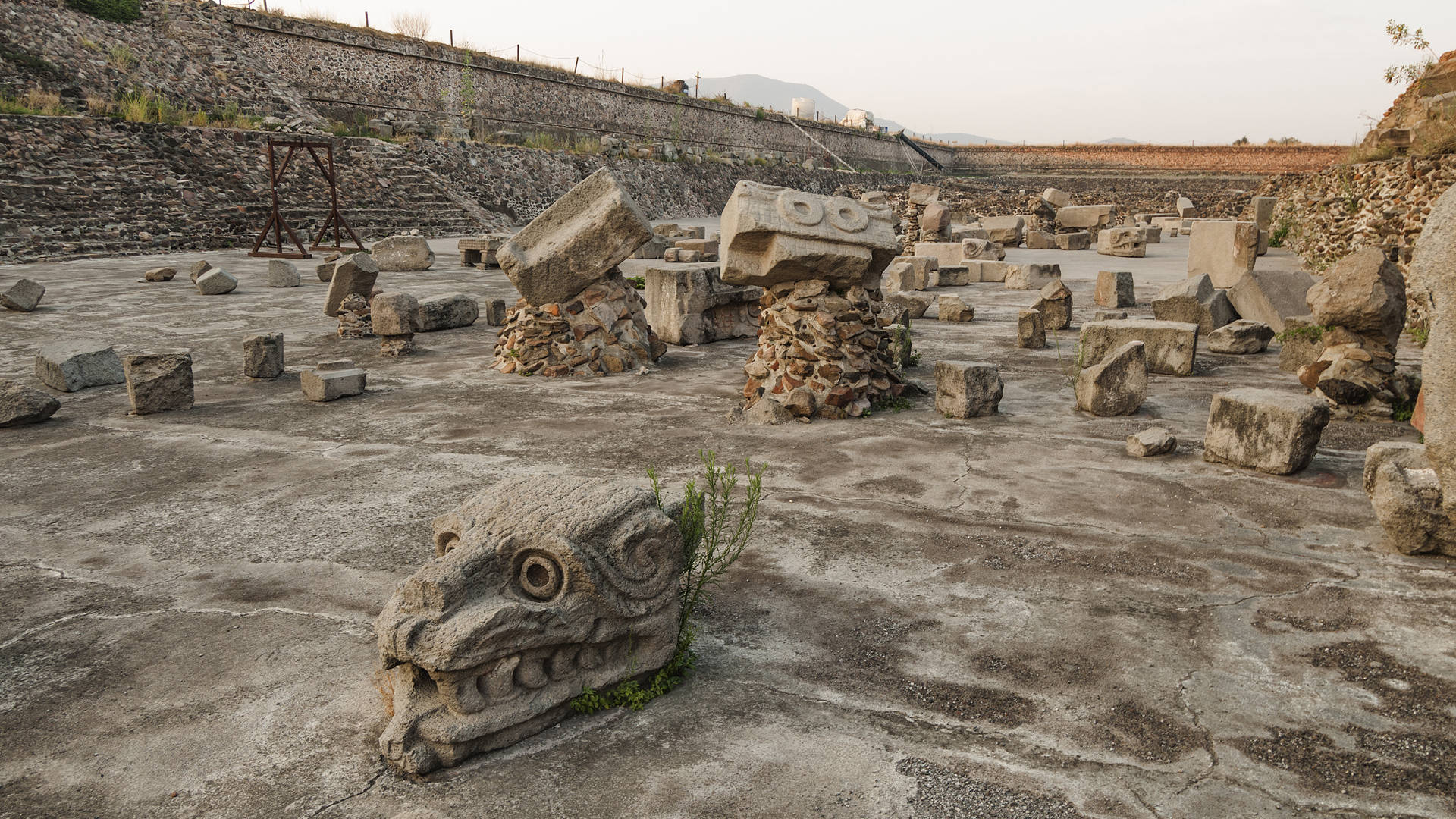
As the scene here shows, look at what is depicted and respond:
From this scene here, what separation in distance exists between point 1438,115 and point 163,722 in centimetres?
1371

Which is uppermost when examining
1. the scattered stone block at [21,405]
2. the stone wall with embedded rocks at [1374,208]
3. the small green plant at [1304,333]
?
the stone wall with embedded rocks at [1374,208]

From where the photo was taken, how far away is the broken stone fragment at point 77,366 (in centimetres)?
771

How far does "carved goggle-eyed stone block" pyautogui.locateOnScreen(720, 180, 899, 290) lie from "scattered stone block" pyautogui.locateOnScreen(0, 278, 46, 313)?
9.89 m

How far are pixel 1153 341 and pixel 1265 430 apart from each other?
120 inches

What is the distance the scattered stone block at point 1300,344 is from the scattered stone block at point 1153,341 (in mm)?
857

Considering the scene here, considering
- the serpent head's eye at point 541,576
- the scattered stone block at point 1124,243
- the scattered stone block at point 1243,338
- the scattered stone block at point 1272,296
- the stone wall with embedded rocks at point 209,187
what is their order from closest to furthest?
the serpent head's eye at point 541,576
the scattered stone block at point 1243,338
the scattered stone block at point 1272,296
the stone wall with embedded rocks at point 209,187
the scattered stone block at point 1124,243

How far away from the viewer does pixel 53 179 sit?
17234 millimetres

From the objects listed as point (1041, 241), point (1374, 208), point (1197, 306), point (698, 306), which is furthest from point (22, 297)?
point (1041, 241)

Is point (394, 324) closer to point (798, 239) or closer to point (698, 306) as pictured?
point (698, 306)

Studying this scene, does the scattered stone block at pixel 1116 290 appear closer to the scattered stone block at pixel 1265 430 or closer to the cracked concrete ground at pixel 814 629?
the cracked concrete ground at pixel 814 629

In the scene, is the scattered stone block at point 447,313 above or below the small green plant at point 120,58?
below

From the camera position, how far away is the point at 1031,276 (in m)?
15.1

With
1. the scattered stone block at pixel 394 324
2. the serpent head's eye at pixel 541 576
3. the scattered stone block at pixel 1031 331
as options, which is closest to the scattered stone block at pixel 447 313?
the scattered stone block at pixel 394 324

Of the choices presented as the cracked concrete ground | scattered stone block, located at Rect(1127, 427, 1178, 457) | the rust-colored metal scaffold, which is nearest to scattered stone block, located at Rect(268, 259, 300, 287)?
the rust-colored metal scaffold
